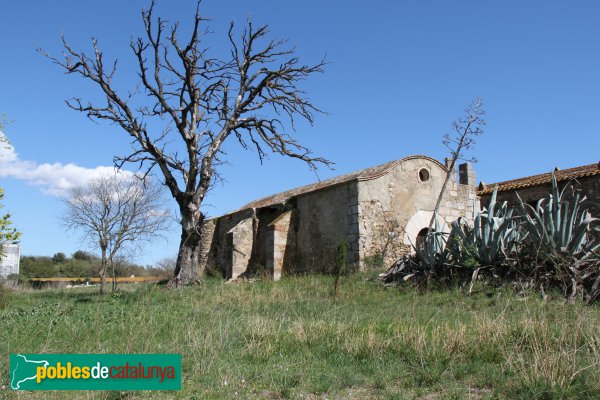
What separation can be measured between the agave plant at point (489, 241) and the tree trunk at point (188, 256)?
7237 mm

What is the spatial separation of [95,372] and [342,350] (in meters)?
2.66

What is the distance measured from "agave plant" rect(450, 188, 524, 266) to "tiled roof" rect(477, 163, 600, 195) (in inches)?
294

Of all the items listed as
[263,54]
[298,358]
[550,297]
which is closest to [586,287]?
[550,297]

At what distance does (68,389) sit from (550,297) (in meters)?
8.27

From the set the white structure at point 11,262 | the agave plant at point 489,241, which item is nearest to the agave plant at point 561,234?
the agave plant at point 489,241

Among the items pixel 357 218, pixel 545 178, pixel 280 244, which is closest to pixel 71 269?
pixel 280 244

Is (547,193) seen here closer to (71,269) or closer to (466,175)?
(466,175)

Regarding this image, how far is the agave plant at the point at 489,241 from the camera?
10.9 m

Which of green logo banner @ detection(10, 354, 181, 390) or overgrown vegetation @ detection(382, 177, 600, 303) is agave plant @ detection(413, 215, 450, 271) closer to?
overgrown vegetation @ detection(382, 177, 600, 303)

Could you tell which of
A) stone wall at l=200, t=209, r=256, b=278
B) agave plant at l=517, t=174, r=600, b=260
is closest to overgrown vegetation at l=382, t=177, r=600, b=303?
agave plant at l=517, t=174, r=600, b=260

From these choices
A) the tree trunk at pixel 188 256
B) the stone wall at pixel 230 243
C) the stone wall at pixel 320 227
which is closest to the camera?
the tree trunk at pixel 188 256

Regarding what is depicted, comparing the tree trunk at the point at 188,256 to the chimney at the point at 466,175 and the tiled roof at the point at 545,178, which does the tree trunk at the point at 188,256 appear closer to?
the chimney at the point at 466,175

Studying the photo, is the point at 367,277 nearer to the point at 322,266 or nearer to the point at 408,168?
the point at 322,266

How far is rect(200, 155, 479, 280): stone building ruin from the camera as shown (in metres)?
15.5
